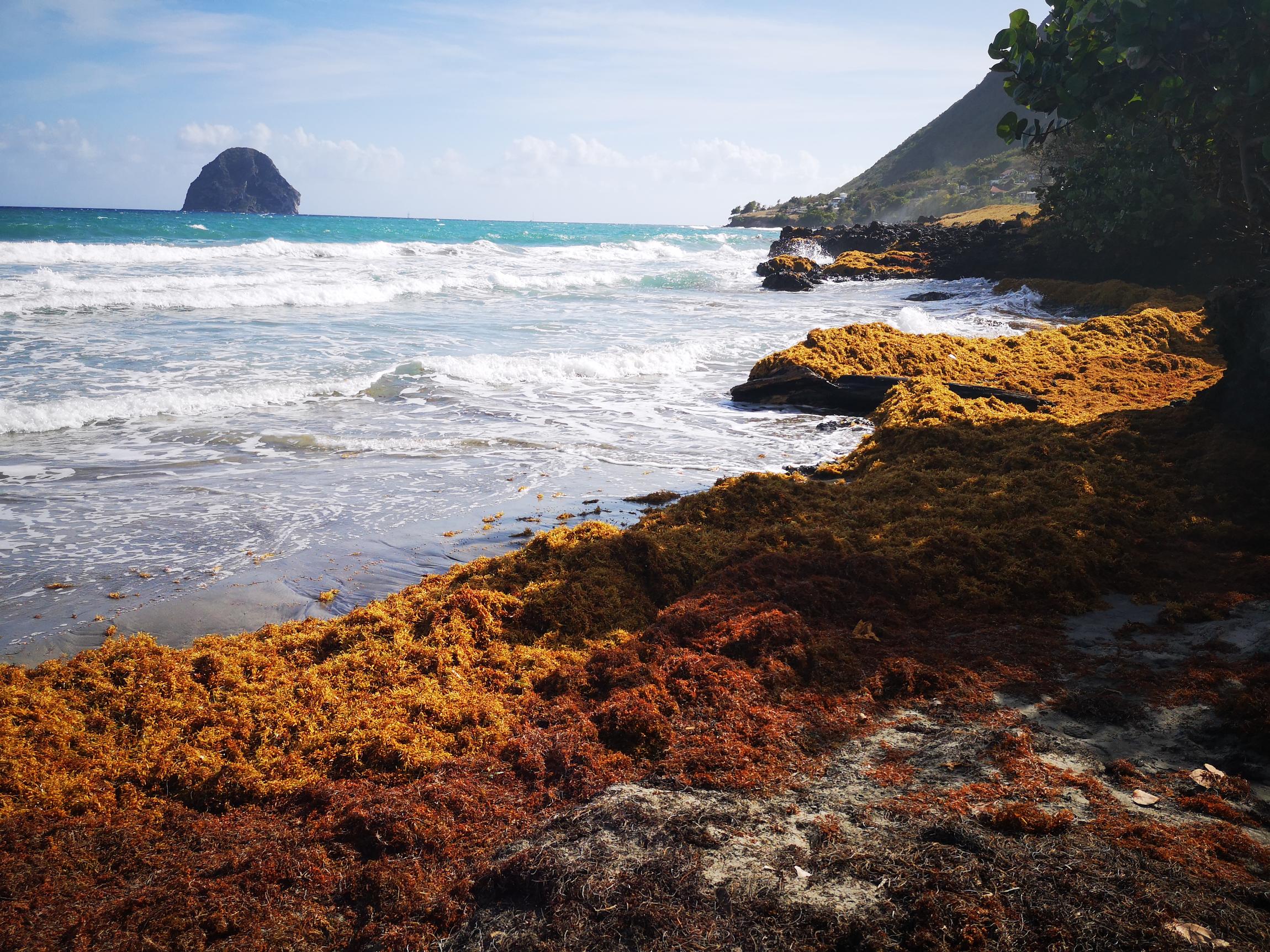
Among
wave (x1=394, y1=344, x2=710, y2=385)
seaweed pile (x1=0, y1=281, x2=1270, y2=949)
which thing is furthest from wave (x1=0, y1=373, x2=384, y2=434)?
seaweed pile (x1=0, y1=281, x2=1270, y2=949)

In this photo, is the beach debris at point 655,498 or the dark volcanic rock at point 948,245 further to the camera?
the dark volcanic rock at point 948,245

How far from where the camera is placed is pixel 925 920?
211cm

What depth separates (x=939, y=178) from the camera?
321 feet

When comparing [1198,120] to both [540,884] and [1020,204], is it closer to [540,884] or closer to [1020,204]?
[540,884]

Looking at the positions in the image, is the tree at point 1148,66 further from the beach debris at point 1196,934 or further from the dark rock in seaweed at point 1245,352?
the beach debris at point 1196,934

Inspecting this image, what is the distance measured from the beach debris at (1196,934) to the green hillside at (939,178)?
223 ft

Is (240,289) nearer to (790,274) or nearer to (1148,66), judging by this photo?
(790,274)

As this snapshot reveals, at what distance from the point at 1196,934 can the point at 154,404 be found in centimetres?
1099

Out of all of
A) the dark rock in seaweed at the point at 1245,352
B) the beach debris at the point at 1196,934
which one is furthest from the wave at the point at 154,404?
the beach debris at the point at 1196,934

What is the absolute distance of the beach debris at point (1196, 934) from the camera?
1.96 meters

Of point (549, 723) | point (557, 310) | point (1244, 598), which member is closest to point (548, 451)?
point (549, 723)

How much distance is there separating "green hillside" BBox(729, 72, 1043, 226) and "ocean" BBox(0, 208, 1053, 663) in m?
56.6

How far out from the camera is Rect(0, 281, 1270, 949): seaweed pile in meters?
2.24

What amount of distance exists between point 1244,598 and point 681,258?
50.0 metres
